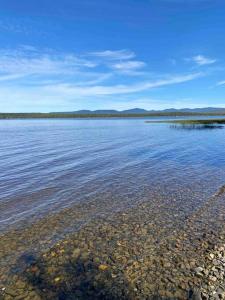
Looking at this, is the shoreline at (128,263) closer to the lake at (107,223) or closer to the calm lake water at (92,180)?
the lake at (107,223)

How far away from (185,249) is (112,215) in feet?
16.4

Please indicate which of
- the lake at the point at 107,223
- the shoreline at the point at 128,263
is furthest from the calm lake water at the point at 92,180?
the shoreline at the point at 128,263

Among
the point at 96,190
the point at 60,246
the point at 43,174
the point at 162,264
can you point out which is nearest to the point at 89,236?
the point at 60,246

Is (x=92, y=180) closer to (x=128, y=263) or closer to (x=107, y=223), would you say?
(x=107, y=223)

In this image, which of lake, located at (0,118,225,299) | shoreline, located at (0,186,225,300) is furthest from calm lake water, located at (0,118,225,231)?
shoreline, located at (0,186,225,300)

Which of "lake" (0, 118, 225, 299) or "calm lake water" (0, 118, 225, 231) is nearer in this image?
"lake" (0, 118, 225, 299)

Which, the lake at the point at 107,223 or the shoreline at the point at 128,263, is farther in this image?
the lake at the point at 107,223

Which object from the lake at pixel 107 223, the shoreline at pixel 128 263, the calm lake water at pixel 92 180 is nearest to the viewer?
the shoreline at pixel 128 263

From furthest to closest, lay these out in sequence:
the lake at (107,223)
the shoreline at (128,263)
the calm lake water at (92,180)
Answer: the calm lake water at (92,180)
the lake at (107,223)
the shoreline at (128,263)

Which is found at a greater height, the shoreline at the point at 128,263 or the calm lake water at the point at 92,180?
the shoreline at the point at 128,263

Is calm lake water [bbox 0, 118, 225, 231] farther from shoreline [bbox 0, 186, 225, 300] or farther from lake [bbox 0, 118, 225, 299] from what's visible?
shoreline [bbox 0, 186, 225, 300]

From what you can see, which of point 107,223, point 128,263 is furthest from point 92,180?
point 128,263

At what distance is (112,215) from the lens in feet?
48.0

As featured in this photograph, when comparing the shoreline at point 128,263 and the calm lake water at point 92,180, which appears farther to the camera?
the calm lake water at point 92,180
